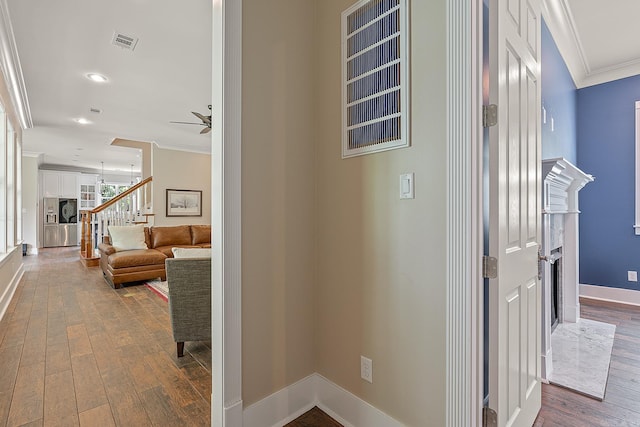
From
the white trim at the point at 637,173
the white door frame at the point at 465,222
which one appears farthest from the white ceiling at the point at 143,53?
the white door frame at the point at 465,222

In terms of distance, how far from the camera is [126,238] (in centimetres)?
528

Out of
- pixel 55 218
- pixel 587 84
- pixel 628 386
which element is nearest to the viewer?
pixel 628 386

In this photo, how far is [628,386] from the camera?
2088 mm

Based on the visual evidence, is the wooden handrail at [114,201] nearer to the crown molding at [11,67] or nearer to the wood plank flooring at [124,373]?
the crown molding at [11,67]

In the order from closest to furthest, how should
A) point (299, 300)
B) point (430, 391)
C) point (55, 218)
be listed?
point (430, 391) → point (299, 300) → point (55, 218)

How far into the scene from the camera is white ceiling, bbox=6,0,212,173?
2611 millimetres

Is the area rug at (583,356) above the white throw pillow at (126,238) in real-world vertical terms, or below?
below

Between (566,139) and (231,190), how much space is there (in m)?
3.94

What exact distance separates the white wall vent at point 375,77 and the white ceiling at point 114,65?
161 cm

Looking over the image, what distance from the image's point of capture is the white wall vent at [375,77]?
4.85 feet

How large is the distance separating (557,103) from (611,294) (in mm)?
2531

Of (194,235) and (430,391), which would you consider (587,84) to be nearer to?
(430,391)

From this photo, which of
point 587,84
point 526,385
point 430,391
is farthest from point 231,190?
point 587,84

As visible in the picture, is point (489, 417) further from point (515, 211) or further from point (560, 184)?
point (560, 184)
